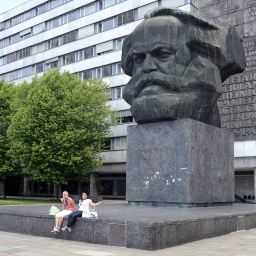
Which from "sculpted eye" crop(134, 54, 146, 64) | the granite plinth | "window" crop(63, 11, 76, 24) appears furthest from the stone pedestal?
"window" crop(63, 11, 76, 24)

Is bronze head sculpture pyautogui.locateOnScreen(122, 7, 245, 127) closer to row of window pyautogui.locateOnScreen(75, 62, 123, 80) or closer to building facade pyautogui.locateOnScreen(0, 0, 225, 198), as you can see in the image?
building facade pyautogui.locateOnScreen(0, 0, 225, 198)

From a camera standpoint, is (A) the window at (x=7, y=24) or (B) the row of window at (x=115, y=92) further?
(A) the window at (x=7, y=24)

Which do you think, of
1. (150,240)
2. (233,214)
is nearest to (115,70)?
(233,214)

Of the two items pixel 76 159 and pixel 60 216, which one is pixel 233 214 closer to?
pixel 60 216

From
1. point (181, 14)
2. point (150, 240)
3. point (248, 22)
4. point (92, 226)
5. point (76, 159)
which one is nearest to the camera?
point (150, 240)

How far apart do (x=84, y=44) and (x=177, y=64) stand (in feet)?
116

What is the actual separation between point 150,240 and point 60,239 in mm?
3249

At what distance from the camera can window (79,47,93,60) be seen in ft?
164

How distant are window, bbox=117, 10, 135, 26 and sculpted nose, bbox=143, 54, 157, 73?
30.4 metres

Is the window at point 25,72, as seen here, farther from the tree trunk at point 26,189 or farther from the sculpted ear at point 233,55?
the sculpted ear at point 233,55

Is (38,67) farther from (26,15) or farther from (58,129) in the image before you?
(58,129)

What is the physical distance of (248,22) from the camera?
36844 mm

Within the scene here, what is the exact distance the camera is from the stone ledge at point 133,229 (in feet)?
32.9

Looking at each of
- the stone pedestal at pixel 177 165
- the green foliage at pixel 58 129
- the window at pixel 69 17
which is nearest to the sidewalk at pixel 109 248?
the stone pedestal at pixel 177 165
